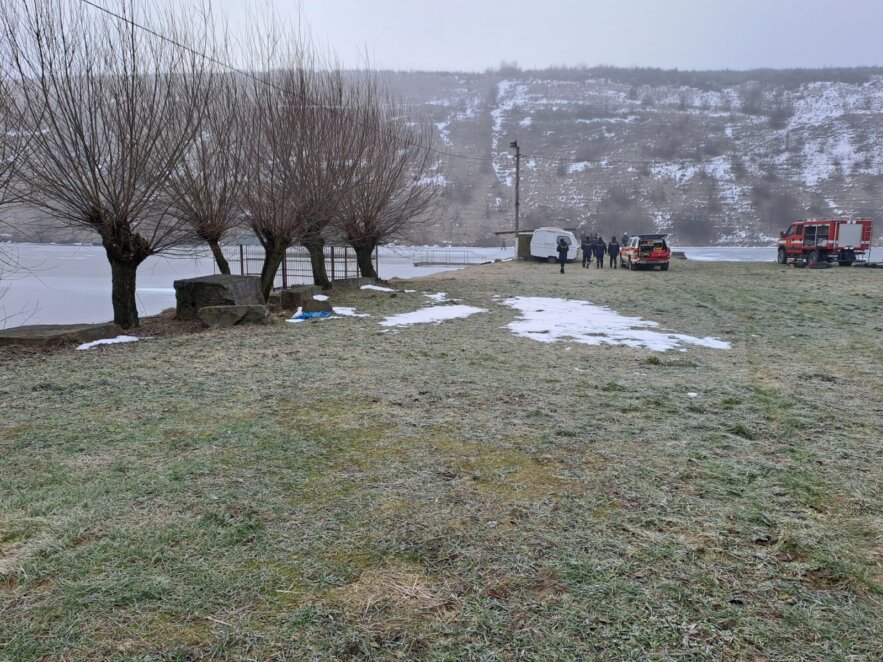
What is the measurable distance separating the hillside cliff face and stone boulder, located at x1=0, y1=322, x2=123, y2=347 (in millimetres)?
55218

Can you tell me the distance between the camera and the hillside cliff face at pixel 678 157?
8419 cm

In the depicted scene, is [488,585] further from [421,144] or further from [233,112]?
[421,144]

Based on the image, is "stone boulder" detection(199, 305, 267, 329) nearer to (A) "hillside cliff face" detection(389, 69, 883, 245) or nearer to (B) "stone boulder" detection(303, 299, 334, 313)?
(B) "stone boulder" detection(303, 299, 334, 313)

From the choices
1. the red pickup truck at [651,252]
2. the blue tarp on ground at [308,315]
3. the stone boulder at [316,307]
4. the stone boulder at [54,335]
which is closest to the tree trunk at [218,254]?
the stone boulder at [316,307]

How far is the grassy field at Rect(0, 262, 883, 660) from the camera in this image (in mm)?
2207

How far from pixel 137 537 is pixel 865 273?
89.3ft

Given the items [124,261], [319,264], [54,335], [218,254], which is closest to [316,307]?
[218,254]

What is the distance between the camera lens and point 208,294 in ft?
36.2

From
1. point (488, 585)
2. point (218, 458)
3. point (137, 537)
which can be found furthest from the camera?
point (218, 458)

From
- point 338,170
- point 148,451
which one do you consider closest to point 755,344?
point 148,451

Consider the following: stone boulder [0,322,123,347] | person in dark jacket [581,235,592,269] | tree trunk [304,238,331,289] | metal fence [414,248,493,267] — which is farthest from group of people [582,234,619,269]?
stone boulder [0,322,123,347]

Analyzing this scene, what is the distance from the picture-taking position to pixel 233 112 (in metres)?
11.4

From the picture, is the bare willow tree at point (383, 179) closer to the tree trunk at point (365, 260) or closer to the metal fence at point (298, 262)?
the tree trunk at point (365, 260)

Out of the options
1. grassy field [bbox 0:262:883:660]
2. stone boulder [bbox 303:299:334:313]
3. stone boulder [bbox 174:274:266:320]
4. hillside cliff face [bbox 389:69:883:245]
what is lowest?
grassy field [bbox 0:262:883:660]
